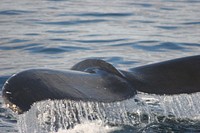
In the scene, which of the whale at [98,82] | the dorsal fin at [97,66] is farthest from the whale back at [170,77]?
the dorsal fin at [97,66]

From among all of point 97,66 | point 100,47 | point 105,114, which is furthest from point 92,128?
point 100,47

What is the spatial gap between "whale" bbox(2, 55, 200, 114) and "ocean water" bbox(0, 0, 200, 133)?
0.27ft

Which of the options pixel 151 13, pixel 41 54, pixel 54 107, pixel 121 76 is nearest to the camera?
pixel 54 107

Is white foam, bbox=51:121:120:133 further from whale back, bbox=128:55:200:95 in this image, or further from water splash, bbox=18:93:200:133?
whale back, bbox=128:55:200:95

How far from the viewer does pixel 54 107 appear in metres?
4.39

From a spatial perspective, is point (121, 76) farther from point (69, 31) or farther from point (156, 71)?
point (69, 31)

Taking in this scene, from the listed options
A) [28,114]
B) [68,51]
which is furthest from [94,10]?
[28,114]

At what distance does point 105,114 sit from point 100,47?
6.67 metres

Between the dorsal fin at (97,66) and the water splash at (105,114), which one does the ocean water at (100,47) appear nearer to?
the water splash at (105,114)

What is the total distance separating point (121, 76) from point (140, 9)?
1187cm

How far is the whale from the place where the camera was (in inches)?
156

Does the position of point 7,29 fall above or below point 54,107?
below

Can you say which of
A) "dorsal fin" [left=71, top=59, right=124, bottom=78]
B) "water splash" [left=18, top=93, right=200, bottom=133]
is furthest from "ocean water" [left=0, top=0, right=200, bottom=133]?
"dorsal fin" [left=71, top=59, right=124, bottom=78]

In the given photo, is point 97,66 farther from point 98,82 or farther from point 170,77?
point 170,77
